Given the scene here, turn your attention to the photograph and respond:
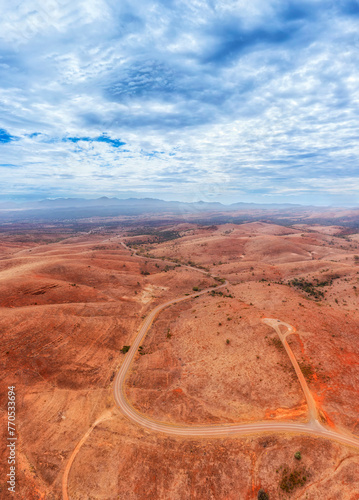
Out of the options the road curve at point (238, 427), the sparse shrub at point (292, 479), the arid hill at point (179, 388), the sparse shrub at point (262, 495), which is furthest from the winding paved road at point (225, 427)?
the sparse shrub at point (262, 495)

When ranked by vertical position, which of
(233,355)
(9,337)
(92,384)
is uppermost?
(9,337)

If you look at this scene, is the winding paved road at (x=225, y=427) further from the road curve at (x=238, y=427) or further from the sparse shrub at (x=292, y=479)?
the sparse shrub at (x=292, y=479)

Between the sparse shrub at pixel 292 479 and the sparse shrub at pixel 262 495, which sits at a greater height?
the sparse shrub at pixel 292 479

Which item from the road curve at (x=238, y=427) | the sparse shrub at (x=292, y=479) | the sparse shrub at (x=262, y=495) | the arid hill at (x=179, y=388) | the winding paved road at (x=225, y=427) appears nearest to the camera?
the sparse shrub at (x=262, y=495)

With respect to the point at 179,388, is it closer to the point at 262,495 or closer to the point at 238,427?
the point at 238,427

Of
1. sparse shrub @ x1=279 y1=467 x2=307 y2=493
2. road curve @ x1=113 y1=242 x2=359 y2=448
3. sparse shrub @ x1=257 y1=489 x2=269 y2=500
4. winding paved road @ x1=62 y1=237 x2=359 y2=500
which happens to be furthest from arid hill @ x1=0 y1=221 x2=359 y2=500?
road curve @ x1=113 y1=242 x2=359 y2=448

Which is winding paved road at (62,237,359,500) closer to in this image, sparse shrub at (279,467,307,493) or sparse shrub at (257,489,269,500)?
sparse shrub at (279,467,307,493)

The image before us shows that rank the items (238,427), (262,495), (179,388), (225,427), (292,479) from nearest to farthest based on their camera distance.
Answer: (262,495)
(292,479)
(238,427)
(225,427)
(179,388)

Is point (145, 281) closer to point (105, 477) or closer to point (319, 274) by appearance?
point (105, 477)

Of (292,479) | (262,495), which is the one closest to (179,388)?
(262,495)

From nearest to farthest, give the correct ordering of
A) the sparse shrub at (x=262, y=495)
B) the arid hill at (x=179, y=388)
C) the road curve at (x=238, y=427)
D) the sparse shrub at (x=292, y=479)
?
the sparse shrub at (x=262, y=495) < the sparse shrub at (x=292, y=479) < the arid hill at (x=179, y=388) < the road curve at (x=238, y=427)

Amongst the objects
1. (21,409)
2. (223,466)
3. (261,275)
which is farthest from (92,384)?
(261,275)
